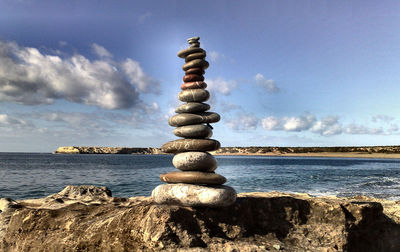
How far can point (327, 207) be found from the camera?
7.48m

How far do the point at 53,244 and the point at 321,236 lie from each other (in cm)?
642

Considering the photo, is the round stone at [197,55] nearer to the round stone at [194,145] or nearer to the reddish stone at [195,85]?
the reddish stone at [195,85]

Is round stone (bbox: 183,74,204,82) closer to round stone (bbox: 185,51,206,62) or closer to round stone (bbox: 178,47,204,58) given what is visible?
round stone (bbox: 185,51,206,62)

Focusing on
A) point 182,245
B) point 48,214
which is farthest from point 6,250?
point 182,245

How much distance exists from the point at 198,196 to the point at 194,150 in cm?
134

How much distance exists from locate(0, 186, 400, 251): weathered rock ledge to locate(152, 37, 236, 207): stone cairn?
1.46ft

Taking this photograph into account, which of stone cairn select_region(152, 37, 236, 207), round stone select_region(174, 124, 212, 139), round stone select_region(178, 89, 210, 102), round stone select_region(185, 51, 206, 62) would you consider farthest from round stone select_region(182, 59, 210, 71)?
round stone select_region(174, 124, 212, 139)

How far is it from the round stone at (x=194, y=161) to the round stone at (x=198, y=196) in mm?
537

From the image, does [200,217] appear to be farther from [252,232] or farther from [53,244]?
[53,244]

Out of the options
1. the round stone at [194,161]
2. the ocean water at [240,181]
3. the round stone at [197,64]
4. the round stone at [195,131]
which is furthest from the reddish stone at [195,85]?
the ocean water at [240,181]

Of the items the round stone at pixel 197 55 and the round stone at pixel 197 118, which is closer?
the round stone at pixel 197 118

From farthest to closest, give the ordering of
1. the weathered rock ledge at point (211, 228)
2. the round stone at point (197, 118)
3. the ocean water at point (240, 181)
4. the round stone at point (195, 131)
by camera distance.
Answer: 1. the ocean water at point (240, 181)
2. the round stone at point (197, 118)
3. the round stone at point (195, 131)
4. the weathered rock ledge at point (211, 228)

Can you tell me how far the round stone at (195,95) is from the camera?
26.5 ft

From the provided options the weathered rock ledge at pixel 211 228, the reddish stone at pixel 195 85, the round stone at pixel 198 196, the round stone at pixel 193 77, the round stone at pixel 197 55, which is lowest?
the weathered rock ledge at pixel 211 228
